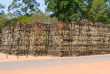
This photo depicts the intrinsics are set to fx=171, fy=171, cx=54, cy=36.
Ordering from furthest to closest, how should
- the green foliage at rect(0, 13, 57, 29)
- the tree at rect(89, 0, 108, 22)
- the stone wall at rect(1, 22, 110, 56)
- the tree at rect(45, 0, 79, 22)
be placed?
the green foliage at rect(0, 13, 57, 29) < the tree at rect(89, 0, 108, 22) < the tree at rect(45, 0, 79, 22) < the stone wall at rect(1, 22, 110, 56)

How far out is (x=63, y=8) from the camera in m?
32.8

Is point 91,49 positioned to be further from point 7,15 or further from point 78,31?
point 7,15

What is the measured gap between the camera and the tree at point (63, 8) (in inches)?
1247

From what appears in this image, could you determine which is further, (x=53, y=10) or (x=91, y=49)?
(x=53, y=10)

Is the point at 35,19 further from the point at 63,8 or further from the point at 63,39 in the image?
the point at 63,39

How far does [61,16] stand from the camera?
32.2 metres

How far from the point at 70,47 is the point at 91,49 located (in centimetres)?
304

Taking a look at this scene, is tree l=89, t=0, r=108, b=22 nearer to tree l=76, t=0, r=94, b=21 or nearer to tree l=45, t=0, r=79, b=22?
tree l=76, t=0, r=94, b=21

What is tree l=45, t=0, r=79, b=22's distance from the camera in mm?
31672

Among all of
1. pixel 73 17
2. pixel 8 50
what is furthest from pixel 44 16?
pixel 8 50

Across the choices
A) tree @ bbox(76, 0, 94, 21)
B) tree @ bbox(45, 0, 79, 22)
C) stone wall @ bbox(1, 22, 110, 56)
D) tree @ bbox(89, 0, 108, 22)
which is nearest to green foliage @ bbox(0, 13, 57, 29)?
tree @ bbox(45, 0, 79, 22)

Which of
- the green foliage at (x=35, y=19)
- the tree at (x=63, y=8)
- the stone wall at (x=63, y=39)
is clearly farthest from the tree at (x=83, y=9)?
the stone wall at (x=63, y=39)

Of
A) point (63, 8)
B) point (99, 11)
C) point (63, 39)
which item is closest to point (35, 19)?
point (63, 8)

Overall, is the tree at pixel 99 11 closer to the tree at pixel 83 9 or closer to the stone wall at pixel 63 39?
the tree at pixel 83 9
